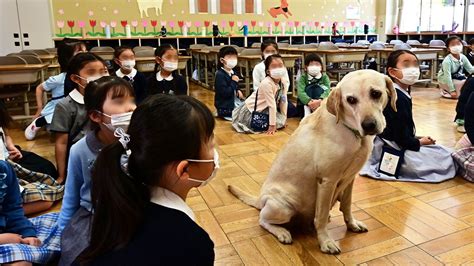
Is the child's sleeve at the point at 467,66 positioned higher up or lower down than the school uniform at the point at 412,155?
higher up

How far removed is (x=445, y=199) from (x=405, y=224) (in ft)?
1.66

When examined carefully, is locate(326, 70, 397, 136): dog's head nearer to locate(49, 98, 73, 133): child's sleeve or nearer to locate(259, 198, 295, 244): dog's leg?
locate(259, 198, 295, 244): dog's leg

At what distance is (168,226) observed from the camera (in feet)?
2.94

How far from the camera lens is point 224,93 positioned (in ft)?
16.3

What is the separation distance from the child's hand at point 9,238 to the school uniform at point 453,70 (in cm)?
585

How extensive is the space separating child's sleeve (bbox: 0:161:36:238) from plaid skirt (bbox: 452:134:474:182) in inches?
111

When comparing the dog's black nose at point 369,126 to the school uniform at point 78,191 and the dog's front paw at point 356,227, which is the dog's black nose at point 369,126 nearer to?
the dog's front paw at point 356,227

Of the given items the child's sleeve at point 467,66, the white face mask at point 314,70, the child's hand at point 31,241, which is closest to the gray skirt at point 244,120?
the white face mask at point 314,70

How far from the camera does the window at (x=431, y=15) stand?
1084 cm

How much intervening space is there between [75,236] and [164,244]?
3.08ft

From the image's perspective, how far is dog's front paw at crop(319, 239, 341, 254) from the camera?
6.17 feet

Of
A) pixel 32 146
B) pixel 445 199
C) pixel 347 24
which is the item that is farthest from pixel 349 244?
pixel 347 24

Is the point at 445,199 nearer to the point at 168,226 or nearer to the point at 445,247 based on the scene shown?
the point at 445,247

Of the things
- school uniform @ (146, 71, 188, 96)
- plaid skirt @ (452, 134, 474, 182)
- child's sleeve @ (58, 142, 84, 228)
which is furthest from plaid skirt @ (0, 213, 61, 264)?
plaid skirt @ (452, 134, 474, 182)
